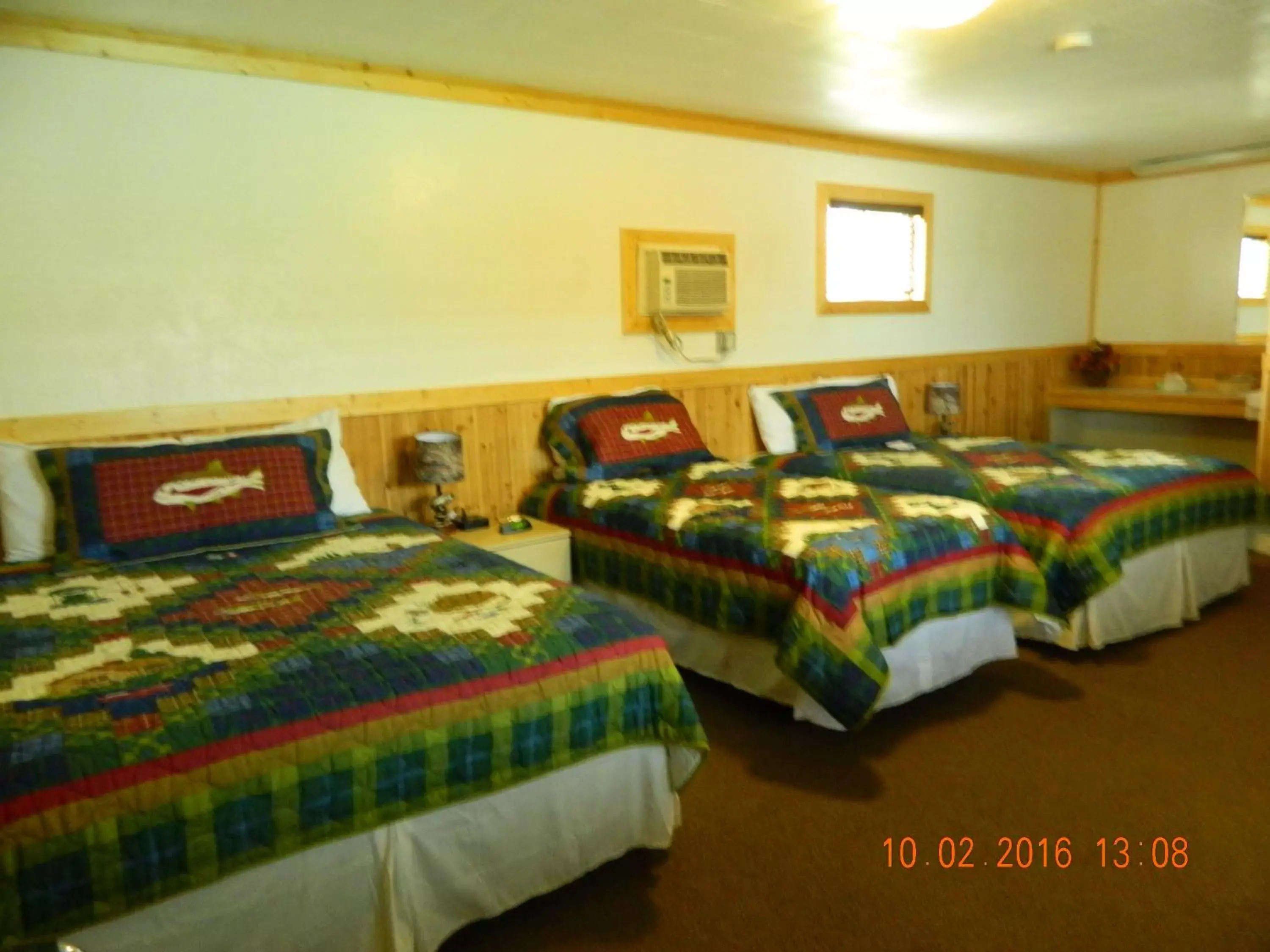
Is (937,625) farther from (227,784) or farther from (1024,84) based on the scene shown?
(1024,84)

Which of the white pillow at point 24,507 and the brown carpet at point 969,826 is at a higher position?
the white pillow at point 24,507

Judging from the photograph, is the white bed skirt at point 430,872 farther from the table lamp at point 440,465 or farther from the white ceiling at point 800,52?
the white ceiling at point 800,52

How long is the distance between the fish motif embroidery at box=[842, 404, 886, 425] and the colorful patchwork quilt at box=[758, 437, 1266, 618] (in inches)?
8.4

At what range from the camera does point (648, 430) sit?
368cm

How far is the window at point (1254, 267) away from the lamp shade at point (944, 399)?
1.97 meters

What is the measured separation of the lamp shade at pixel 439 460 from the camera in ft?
10.3

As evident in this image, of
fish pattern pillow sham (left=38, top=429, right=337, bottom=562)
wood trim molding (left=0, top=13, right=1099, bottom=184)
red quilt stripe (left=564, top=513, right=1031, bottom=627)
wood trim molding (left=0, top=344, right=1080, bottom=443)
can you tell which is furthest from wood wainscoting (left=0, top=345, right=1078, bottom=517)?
wood trim molding (left=0, top=13, right=1099, bottom=184)

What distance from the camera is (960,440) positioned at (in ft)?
14.2

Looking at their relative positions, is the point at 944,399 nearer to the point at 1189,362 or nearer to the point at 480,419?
the point at 1189,362

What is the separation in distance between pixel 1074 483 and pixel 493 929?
2.54m

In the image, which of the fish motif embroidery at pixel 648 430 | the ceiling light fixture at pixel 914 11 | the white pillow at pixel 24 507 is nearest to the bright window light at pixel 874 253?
the fish motif embroidery at pixel 648 430

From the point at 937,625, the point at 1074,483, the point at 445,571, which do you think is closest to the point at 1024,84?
the point at 1074,483

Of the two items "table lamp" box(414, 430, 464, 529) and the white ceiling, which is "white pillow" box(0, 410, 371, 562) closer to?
"table lamp" box(414, 430, 464, 529)

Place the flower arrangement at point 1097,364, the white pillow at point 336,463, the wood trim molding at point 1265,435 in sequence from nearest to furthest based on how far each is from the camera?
the white pillow at point 336,463 < the wood trim molding at point 1265,435 < the flower arrangement at point 1097,364
